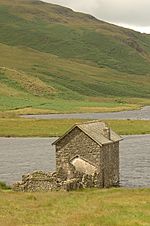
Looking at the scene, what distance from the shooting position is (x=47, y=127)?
13388cm

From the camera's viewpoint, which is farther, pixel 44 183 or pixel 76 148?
pixel 76 148

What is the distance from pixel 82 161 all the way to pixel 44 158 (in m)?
25.8

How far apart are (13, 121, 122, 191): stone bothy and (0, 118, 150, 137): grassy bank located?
57.5 meters

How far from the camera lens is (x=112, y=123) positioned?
463 ft

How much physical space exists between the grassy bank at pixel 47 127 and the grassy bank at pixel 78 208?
68.0 m

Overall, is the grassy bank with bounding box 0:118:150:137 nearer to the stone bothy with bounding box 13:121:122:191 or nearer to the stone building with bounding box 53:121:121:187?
the stone building with bounding box 53:121:121:187

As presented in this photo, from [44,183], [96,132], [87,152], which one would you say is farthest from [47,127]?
[44,183]

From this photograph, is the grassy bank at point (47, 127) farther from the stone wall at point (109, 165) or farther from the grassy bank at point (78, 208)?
the grassy bank at point (78, 208)

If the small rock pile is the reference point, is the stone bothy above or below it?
above

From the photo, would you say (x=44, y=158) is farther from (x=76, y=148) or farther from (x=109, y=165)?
(x=76, y=148)

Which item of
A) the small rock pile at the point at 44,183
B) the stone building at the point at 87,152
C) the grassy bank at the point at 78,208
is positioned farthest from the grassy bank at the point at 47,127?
the grassy bank at the point at 78,208

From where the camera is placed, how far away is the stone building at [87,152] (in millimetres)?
62781

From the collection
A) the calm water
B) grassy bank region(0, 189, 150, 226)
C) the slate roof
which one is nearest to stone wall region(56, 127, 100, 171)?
the slate roof

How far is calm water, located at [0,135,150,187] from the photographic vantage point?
70.3 meters
